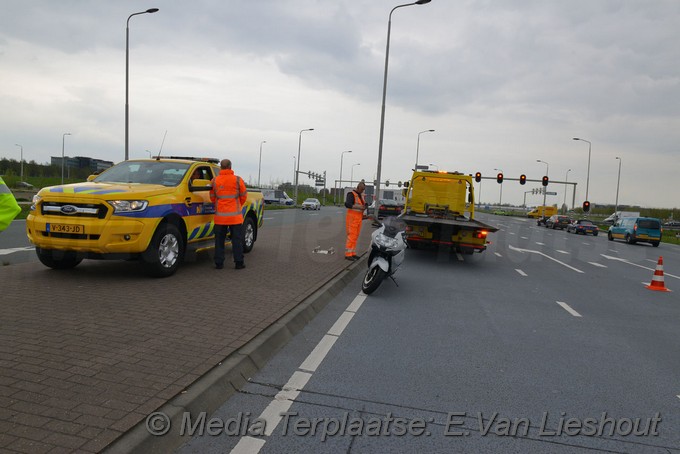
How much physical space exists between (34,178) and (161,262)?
7697 centimetres

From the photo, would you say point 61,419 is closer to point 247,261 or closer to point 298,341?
point 298,341

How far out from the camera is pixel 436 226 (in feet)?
46.1

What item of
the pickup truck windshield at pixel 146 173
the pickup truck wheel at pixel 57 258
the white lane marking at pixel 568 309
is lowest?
the white lane marking at pixel 568 309

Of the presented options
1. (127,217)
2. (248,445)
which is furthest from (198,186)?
(248,445)

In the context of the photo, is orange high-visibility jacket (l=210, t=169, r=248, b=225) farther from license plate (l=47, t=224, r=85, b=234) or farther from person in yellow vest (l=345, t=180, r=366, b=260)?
person in yellow vest (l=345, t=180, r=366, b=260)

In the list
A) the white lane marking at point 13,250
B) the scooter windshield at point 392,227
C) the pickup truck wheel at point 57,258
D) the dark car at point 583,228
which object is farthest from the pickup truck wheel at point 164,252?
the dark car at point 583,228

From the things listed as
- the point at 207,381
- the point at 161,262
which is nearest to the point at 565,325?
the point at 207,381

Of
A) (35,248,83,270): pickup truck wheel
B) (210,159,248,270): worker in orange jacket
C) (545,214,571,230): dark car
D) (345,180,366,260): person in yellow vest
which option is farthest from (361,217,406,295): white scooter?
(545,214,571,230): dark car

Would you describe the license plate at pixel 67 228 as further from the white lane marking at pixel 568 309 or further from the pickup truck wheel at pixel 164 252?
the white lane marking at pixel 568 309

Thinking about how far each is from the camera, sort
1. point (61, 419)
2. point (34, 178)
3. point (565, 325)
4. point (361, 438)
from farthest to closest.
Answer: point (34, 178), point (565, 325), point (361, 438), point (61, 419)

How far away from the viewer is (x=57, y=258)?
8062 millimetres

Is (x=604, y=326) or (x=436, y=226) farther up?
(x=436, y=226)

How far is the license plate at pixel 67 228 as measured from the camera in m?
7.21

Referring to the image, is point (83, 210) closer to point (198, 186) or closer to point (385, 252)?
point (198, 186)
